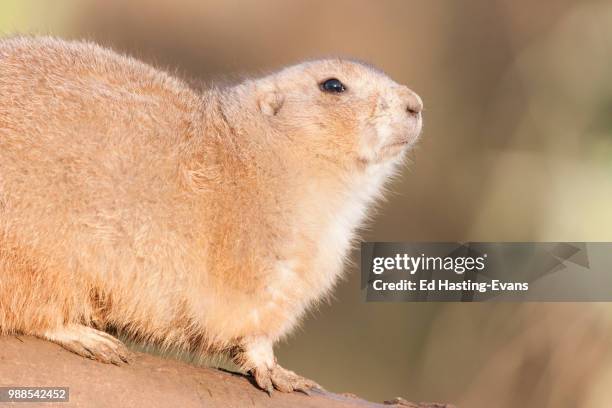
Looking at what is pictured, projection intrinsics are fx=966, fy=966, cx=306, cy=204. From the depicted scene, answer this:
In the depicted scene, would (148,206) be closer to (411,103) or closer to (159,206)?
(159,206)

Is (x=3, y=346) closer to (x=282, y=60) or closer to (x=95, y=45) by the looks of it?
(x=95, y=45)

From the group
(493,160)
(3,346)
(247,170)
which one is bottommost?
(3,346)

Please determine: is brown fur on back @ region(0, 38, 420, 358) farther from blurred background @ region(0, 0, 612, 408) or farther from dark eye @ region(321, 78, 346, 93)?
blurred background @ region(0, 0, 612, 408)

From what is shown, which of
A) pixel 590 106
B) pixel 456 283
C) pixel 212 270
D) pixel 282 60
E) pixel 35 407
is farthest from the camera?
pixel 282 60

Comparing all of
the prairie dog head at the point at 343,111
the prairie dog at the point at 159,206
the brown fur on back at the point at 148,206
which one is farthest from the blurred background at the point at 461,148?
the brown fur on back at the point at 148,206

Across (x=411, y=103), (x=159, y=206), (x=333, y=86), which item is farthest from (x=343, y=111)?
(x=159, y=206)

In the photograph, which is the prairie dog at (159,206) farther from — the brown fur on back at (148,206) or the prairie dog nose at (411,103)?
the prairie dog nose at (411,103)

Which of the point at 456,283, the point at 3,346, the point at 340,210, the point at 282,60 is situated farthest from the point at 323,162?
the point at 282,60

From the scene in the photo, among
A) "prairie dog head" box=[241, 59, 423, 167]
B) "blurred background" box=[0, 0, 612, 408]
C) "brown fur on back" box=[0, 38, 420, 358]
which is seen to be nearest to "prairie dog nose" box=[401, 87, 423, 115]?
"prairie dog head" box=[241, 59, 423, 167]
